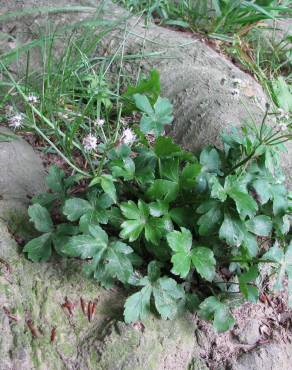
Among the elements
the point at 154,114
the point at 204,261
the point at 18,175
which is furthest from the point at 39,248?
the point at 154,114

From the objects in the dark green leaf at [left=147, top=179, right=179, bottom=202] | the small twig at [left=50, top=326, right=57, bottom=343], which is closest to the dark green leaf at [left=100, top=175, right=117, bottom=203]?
the dark green leaf at [left=147, top=179, right=179, bottom=202]

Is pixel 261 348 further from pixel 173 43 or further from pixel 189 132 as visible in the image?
pixel 173 43

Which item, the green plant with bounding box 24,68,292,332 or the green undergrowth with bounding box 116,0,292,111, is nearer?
the green plant with bounding box 24,68,292,332

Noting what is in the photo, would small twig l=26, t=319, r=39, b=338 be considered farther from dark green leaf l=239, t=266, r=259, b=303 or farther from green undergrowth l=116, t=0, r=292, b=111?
green undergrowth l=116, t=0, r=292, b=111

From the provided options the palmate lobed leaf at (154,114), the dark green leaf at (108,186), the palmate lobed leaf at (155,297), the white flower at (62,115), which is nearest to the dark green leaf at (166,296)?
the palmate lobed leaf at (155,297)

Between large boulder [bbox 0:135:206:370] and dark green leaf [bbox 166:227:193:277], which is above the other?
dark green leaf [bbox 166:227:193:277]
